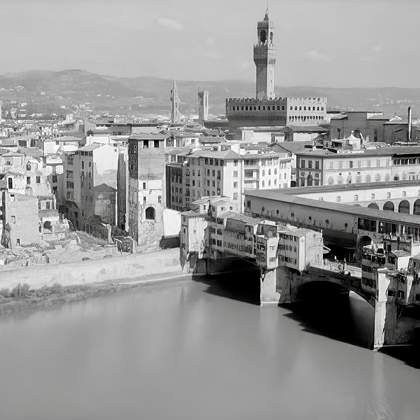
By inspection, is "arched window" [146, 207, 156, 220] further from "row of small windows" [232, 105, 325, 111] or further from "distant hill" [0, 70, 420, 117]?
"distant hill" [0, 70, 420, 117]

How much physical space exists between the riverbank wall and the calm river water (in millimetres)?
1054

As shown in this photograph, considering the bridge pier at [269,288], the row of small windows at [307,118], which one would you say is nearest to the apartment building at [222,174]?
the bridge pier at [269,288]

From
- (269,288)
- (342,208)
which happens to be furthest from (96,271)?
(342,208)

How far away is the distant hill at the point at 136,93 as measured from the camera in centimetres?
14038

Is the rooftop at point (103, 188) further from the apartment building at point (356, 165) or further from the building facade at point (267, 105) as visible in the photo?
the building facade at point (267, 105)

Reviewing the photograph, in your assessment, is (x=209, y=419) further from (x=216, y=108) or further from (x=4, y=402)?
(x=216, y=108)

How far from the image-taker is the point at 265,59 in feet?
164

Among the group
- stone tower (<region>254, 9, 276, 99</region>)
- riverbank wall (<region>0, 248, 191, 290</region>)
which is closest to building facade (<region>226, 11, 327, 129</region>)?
stone tower (<region>254, 9, 276, 99</region>)

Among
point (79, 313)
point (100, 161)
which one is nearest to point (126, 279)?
point (79, 313)

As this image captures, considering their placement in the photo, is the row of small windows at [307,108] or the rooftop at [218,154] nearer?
the rooftop at [218,154]

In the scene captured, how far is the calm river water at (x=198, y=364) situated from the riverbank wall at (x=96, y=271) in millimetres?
1054

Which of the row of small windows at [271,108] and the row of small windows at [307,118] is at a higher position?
the row of small windows at [271,108]

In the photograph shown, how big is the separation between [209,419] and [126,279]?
9.99m

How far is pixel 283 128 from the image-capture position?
45.6 meters
